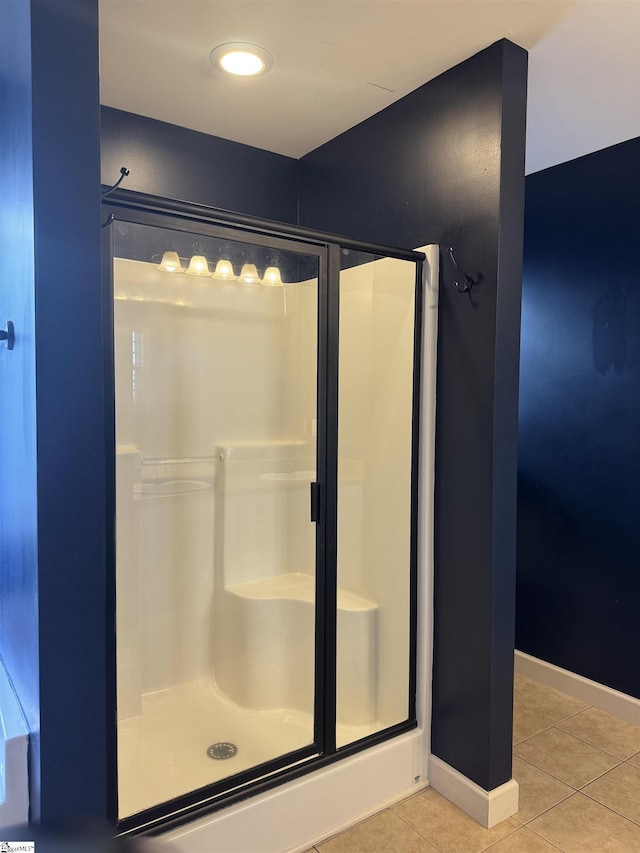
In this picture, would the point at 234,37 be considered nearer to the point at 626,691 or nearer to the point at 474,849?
the point at 474,849

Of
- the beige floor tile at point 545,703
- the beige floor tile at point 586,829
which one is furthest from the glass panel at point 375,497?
the beige floor tile at point 545,703

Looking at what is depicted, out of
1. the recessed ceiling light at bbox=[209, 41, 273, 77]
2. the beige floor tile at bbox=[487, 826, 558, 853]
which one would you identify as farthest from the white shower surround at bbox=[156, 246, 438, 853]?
the recessed ceiling light at bbox=[209, 41, 273, 77]

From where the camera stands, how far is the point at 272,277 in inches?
95.8

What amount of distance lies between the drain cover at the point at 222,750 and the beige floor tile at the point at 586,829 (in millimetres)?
1042

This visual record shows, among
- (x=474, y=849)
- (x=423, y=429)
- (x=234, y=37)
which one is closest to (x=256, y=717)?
(x=474, y=849)

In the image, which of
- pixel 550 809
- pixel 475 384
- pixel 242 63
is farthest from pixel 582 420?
pixel 242 63

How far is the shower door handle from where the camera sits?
2084 millimetres

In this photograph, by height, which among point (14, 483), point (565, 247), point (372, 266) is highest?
point (565, 247)

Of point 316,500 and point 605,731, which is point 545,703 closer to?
point 605,731

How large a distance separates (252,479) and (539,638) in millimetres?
1701

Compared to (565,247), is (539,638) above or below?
below

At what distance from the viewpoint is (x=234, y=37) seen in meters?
1.98

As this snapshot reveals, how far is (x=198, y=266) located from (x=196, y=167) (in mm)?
558

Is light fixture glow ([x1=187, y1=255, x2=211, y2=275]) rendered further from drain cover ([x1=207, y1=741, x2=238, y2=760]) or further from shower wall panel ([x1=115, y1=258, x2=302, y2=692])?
drain cover ([x1=207, y1=741, x2=238, y2=760])
